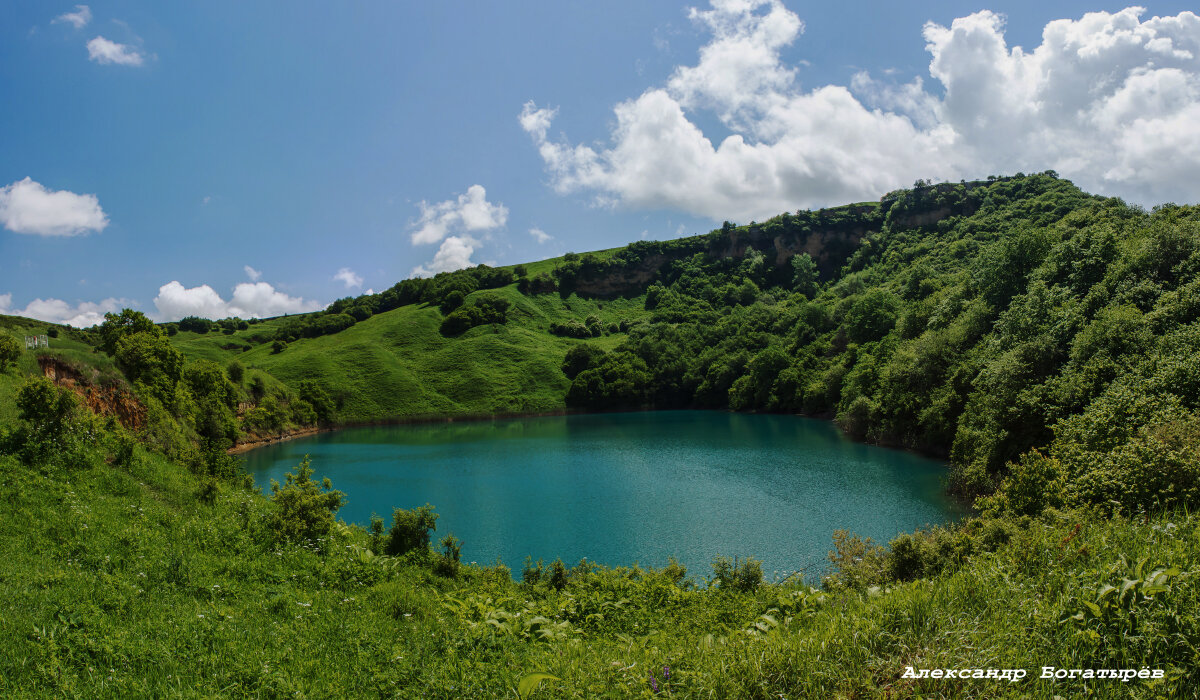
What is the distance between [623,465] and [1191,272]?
36.2 m

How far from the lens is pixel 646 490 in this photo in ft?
124

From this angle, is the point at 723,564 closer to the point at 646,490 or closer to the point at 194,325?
the point at 646,490

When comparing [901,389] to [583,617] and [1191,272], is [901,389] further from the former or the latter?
[583,617]

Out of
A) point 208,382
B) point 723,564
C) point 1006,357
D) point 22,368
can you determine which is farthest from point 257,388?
point 1006,357

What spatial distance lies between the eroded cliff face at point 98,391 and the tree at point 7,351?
159 inches

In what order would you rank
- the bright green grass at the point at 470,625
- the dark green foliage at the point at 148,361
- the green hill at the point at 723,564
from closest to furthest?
the bright green grass at the point at 470,625 → the green hill at the point at 723,564 → the dark green foliage at the point at 148,361

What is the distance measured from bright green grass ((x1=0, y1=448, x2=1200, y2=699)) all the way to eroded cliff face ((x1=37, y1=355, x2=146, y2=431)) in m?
19.7

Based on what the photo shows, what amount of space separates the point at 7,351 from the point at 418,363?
8561 centimetres

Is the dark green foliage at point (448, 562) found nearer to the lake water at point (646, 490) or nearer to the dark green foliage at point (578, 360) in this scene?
the lake water at point (646, 490)

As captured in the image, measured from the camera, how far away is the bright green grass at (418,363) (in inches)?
3762

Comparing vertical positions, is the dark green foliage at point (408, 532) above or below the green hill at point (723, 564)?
below

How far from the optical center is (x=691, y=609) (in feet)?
42.2

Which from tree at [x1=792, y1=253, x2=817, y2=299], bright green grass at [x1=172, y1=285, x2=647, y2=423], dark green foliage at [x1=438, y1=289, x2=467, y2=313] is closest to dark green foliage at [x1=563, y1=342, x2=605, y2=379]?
bright green grass at [x1=172, y1=285, x2=647, y2=423]

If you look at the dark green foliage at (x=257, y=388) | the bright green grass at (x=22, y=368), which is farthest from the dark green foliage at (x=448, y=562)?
the dark green foliage at (x=257, y=388)
